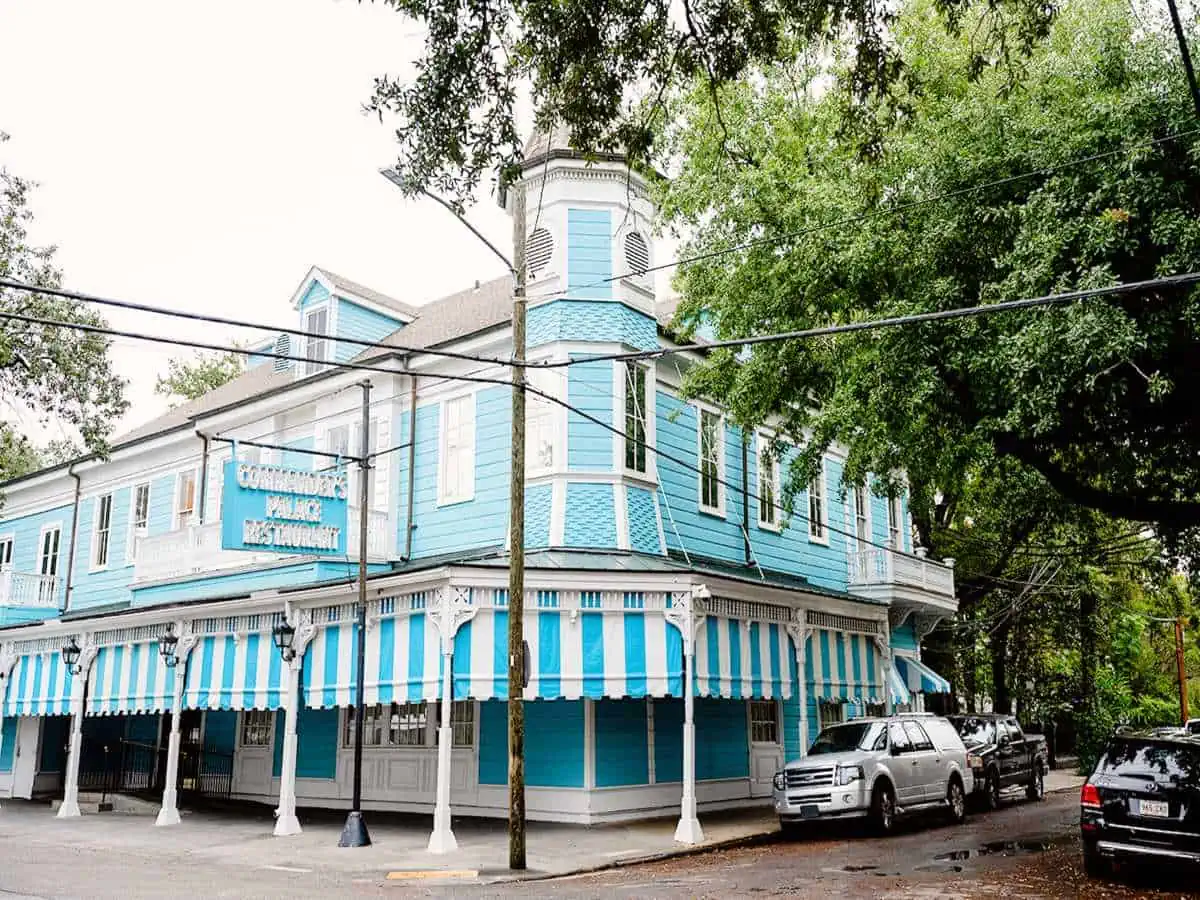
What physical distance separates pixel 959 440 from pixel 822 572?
1145cm

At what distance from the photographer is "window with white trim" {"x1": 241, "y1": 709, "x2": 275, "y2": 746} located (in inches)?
969

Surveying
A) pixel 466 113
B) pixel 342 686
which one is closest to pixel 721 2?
pixel 466 113

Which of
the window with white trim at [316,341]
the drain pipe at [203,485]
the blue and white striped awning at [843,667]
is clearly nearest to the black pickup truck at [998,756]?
the blue and white striped awning at [843,667]

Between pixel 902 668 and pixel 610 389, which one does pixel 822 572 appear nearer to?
pixel 902 668

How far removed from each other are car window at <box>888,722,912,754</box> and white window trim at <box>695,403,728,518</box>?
577 cm

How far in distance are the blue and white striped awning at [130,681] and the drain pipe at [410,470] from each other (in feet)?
16.6

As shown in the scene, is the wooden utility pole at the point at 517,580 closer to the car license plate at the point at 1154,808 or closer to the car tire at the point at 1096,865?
the car tire at the point at 1096,865

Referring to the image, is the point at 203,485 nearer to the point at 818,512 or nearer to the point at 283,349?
the point at 283,349

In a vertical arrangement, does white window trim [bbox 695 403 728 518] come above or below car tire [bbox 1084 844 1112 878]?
above

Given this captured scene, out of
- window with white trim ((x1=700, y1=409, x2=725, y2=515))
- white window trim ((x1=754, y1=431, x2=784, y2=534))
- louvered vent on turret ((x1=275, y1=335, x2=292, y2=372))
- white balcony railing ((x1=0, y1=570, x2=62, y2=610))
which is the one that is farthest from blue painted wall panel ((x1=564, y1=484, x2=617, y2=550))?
white balcony railing ((x1=0, y1=570, x2=62, y2=610))

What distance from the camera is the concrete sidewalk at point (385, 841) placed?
48.4ft

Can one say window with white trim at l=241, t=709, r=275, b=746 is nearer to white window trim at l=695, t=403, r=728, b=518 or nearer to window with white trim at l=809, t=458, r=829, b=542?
white window trim at l=695, t=403, r=728, b=518

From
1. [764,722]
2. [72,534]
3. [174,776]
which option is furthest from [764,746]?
[72,534]

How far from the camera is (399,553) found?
21844 mm
